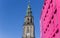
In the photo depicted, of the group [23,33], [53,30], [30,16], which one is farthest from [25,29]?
[53,30]

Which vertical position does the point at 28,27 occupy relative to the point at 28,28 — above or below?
above

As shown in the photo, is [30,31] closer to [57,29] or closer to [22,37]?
[22,37]

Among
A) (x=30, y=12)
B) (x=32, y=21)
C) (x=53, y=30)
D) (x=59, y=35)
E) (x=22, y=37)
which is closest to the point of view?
(x=59, y=35)

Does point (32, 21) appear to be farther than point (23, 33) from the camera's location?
Yes

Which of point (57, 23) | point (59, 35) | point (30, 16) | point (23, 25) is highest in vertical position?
point (30, 16)

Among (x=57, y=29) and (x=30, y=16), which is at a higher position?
(x=30, y=16)

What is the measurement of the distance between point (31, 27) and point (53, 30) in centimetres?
6493

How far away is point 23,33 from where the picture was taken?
289 ft

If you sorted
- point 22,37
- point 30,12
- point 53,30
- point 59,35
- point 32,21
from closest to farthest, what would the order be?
point 59,35 → point 53,30 → point 22,37 → point 32,21 → point 30,12

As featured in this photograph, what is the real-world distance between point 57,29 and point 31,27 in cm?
6698

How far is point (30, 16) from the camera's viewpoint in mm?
97188

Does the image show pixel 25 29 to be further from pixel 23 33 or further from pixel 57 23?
pixel 57 23

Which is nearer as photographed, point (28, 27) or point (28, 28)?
point (28, 28)

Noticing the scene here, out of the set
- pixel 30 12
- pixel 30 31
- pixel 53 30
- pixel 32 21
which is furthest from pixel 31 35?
pixel 53 30
